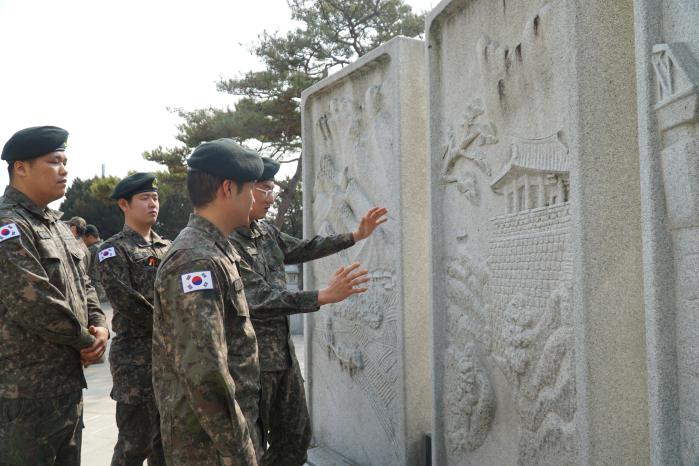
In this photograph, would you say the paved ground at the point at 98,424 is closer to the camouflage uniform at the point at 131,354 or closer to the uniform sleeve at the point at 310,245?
the camouflage uniform at the point at 131,354

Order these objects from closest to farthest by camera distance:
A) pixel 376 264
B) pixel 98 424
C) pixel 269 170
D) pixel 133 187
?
pixel 269 170
pixel 133 187
pixel 376 264
pixel 98 424

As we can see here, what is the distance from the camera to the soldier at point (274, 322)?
2.96 meters

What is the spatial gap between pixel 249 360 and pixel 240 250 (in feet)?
3.85

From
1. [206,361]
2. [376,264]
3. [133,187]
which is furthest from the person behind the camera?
[376,264]

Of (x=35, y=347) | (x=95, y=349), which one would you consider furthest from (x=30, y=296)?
(x=95, y=349)

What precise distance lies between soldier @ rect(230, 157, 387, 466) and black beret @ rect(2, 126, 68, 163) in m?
0.96

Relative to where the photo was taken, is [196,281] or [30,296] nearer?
[196,281]

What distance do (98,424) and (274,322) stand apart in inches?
117

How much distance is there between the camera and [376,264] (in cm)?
400

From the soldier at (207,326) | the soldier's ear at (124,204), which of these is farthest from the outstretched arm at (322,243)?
the soldier at (207,326)

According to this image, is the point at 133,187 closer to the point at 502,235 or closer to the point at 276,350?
the point at 276,350

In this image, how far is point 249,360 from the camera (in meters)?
2.14

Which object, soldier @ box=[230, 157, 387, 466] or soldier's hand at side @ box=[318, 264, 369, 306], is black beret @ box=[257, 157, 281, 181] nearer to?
soldier @ box=[230, 157, 387, 466]

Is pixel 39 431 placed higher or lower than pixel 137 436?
higher
